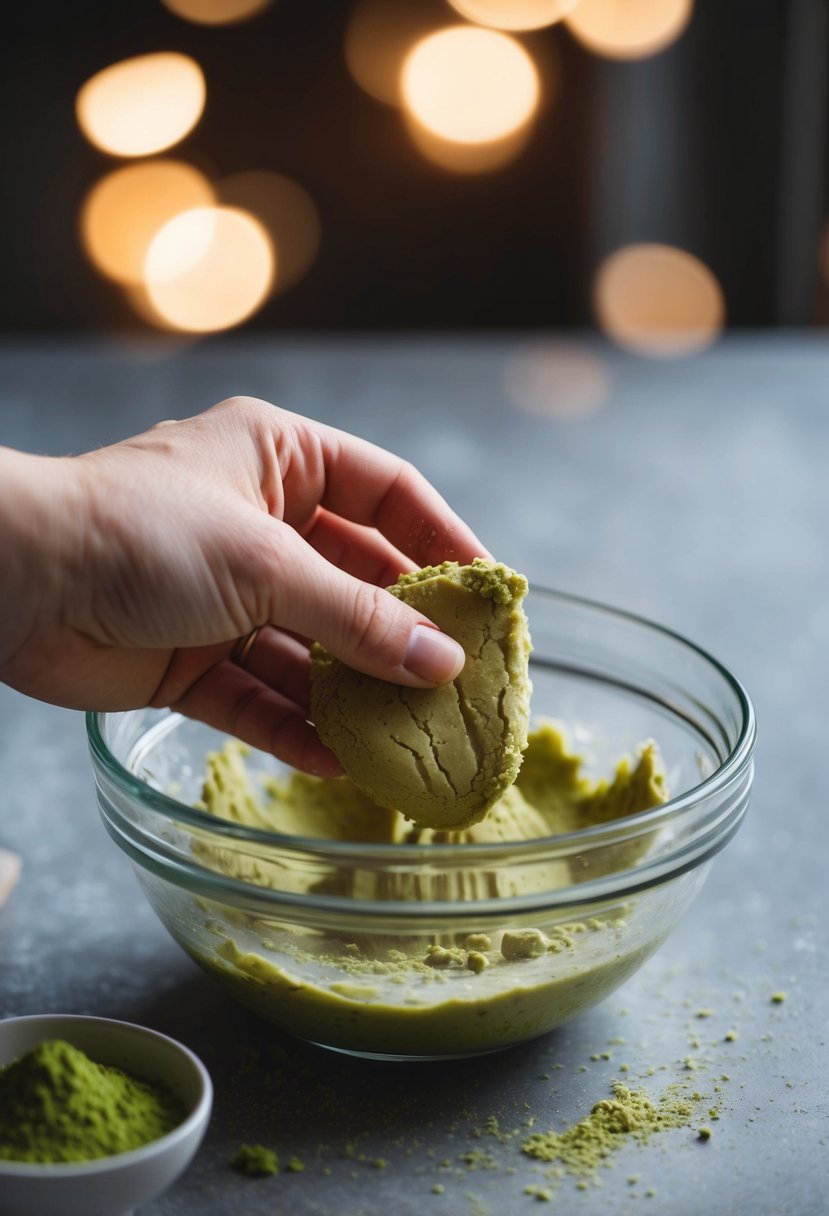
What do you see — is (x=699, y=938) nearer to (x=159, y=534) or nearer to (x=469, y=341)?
(x=159, y=534)

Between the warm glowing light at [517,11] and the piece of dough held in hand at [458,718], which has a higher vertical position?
the warm glowing light at [517,11]

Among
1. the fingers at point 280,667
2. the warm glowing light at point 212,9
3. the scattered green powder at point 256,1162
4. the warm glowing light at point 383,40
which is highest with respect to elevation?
the warm glowing light at point 212,9

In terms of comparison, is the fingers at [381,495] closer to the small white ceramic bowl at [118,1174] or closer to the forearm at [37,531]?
the forearm at [37,531]

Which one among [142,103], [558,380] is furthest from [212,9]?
[558,380]

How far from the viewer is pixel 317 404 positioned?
112 inches

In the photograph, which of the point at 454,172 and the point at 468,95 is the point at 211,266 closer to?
the point at 454,172

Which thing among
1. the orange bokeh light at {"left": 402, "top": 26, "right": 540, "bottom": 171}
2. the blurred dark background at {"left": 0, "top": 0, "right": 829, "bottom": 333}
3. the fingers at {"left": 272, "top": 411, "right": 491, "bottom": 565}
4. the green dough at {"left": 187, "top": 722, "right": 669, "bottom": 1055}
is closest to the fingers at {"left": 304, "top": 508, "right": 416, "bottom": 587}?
the fingers at {"left": 272, "top": 411, "right": 491, "bottom": 565}

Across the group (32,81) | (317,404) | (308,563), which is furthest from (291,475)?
(32,81)

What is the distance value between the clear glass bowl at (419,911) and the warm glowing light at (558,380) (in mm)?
1826

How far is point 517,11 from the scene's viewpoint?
4.26 m

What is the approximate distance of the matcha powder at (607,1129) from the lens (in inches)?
39.4

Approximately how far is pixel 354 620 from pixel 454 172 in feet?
12.3

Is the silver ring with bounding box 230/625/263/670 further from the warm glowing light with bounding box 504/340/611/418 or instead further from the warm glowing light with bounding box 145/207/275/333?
the warm glowing light with bounding box 145/207/275/333

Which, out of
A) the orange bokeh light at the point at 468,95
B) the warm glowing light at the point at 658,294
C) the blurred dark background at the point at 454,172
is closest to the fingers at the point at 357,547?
the warm glowing light at the point at 658,294
